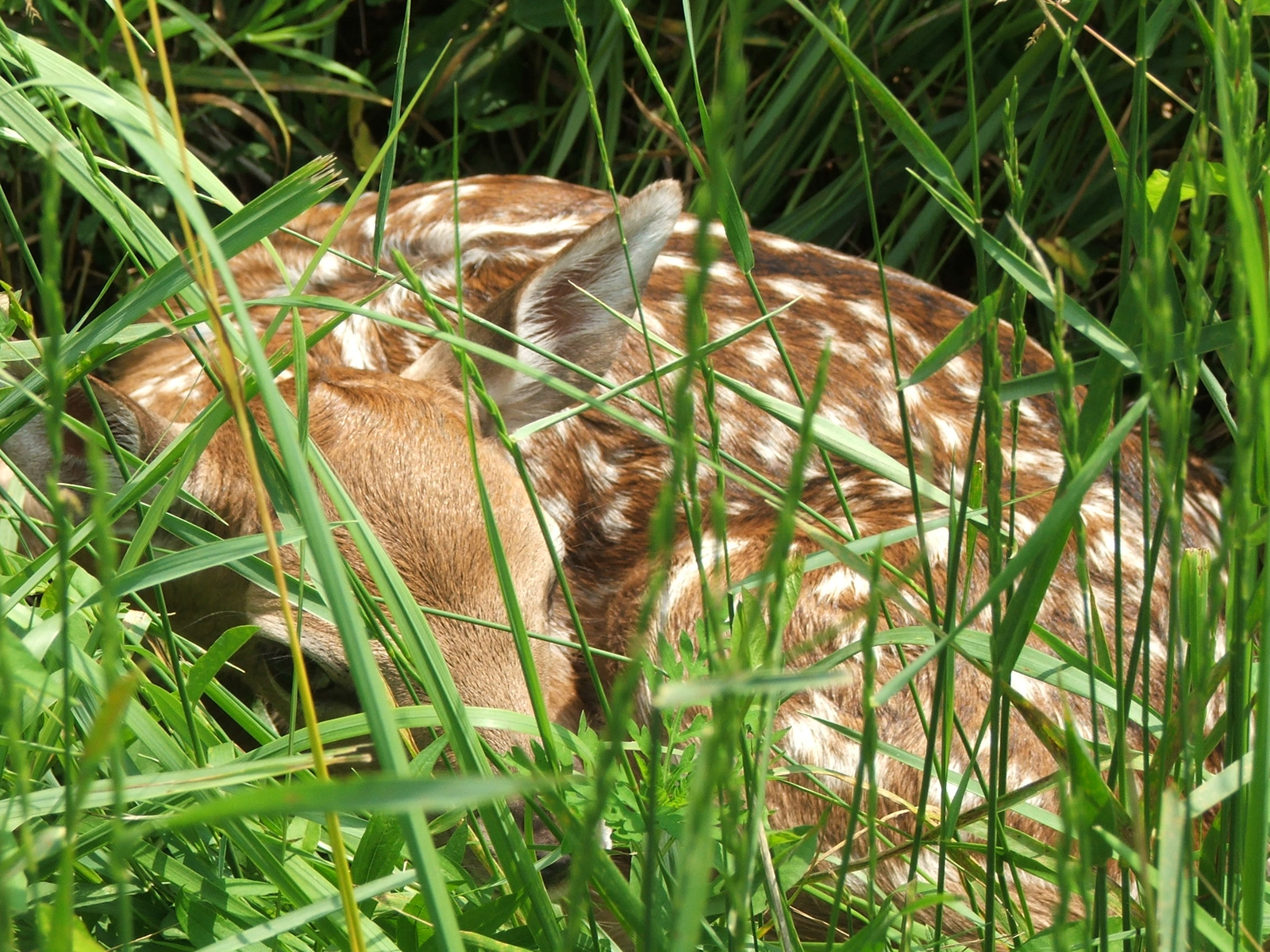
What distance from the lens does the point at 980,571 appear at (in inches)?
95.1

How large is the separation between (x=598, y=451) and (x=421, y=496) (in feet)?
2.84

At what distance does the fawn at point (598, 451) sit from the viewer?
2074 millimetres

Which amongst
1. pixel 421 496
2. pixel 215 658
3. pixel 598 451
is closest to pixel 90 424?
pixel 421 496

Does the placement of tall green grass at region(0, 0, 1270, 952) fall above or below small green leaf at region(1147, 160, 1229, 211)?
below

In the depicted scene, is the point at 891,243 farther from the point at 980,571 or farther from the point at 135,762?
the point at 135,762

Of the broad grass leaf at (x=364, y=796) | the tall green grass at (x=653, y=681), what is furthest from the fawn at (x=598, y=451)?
the broad grass leaf at (x=364, y=796)

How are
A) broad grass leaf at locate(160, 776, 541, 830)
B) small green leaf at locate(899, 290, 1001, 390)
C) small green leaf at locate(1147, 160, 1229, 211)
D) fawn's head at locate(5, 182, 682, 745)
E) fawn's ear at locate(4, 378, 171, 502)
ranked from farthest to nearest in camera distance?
fawn's head at locate(5, 182, 682, 745), fawn's ear at locate(4, 378, 171, 502), small green leaf at locate(1147, 160, 1229, 211), small green leaf at locate(899, 290, 1001, 390), broad grass leaf at locate(160, 776, 541, 830)

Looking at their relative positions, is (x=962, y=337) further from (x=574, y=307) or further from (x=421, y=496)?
(x=574, y=307)

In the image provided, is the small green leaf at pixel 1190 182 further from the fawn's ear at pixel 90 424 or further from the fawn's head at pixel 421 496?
the fawn's ear at pixel 90 424

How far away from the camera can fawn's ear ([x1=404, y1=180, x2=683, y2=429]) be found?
210cm

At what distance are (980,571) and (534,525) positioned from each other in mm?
870

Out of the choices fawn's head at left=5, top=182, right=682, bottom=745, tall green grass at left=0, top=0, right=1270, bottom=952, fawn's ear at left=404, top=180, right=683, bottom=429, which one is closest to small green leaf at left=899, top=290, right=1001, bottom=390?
tall green grass at left=0, top=0, right=1270, bottom=952

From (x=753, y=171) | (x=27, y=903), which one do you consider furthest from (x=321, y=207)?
(x=27, y=903)

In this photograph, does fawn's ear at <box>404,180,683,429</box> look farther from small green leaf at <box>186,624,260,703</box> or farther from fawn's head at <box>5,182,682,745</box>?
small green leaf at <box>186,624,260,703</box>
